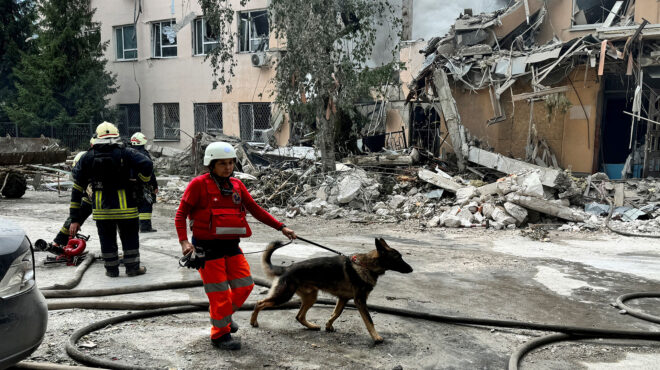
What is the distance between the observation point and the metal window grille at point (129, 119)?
82.9 ft

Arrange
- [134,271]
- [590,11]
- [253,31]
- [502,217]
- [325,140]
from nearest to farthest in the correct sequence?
[134,271], [502,217], [325,140], [590,11], [253,31]

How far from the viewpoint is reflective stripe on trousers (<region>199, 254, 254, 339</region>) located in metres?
4.12

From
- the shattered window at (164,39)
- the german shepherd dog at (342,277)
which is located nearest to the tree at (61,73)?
the shattered window at (164,39)

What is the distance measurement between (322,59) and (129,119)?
52.9ft

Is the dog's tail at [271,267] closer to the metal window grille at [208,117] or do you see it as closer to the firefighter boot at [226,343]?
the firefighter boot at [226,343]

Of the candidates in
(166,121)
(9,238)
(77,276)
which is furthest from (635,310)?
(166,121)

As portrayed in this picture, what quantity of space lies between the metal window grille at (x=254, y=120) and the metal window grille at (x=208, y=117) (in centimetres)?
120

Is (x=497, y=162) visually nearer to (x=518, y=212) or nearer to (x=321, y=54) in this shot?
(x=518, y=212)

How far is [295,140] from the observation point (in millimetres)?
19578

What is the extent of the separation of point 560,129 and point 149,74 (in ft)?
57.9

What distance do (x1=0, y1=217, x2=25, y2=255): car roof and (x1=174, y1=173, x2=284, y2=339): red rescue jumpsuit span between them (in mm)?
1147

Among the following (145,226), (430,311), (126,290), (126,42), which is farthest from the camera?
(126,42)

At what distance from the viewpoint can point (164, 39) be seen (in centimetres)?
2388

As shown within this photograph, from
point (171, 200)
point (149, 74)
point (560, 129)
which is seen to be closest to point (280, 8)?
point (171, 200)
